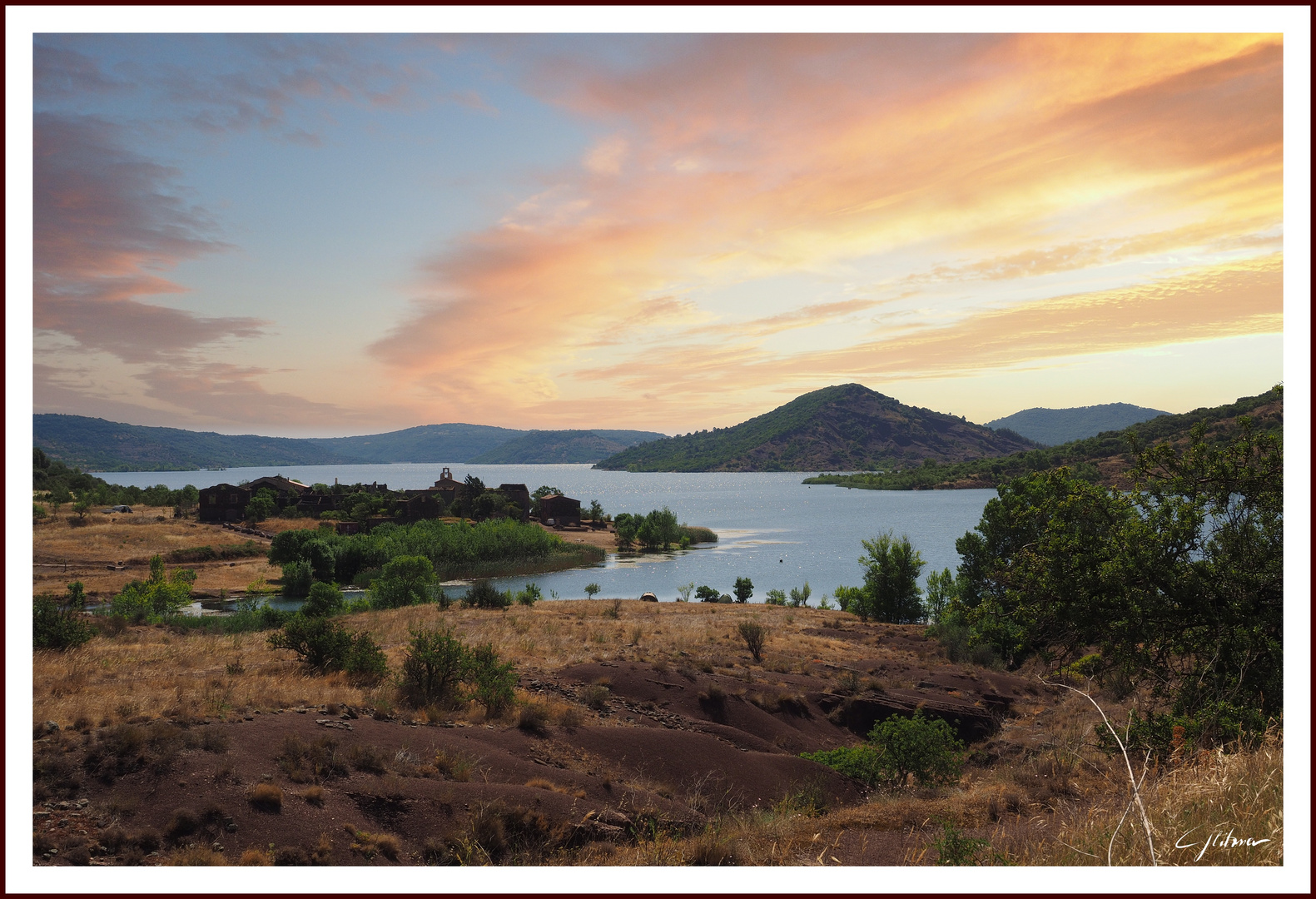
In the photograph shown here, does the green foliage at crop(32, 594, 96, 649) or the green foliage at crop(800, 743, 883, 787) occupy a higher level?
the green foliage at crop(32, 594, 96, 649)

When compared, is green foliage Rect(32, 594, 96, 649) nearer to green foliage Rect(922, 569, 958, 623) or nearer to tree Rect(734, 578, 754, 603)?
tree Rect(734, 578, 754, 603)

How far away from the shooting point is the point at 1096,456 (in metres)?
45.2

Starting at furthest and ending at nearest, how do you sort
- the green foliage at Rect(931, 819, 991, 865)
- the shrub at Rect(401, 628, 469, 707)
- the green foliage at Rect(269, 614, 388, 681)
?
the green foliage at Rect(269, 614, 388, 681) < the shrub at Rect(401, 628, 469, 707) < the green foliage at Rect(931, 819, 991, 865)

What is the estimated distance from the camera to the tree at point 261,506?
8470 cm

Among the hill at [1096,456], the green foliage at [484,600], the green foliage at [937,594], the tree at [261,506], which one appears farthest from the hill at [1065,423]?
the tree at [261,506]

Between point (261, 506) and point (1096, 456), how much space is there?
96.9 metres

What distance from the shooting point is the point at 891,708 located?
1972cm

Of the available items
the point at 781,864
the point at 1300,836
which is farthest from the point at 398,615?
the point at 1300,836

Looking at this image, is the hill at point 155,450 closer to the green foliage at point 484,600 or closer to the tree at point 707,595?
the green foliage at point 484,600

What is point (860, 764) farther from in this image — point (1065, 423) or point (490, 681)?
point (1065, 423)

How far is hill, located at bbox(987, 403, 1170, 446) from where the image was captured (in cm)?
9269

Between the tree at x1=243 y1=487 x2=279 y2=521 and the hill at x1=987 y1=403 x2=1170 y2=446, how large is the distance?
108 m
